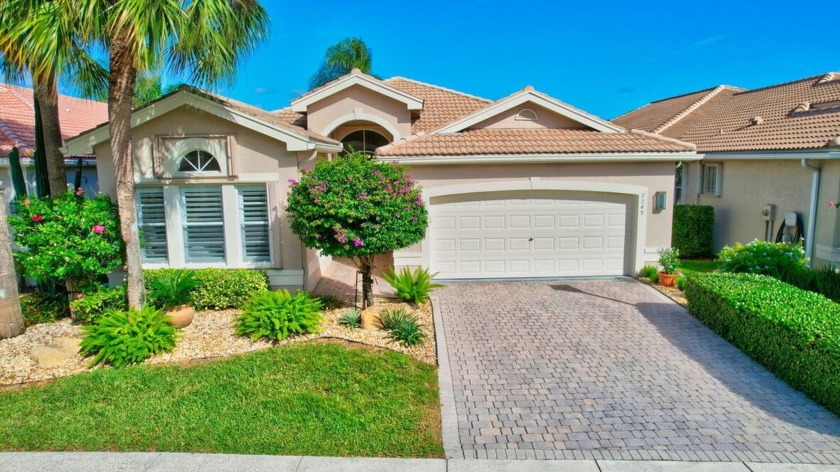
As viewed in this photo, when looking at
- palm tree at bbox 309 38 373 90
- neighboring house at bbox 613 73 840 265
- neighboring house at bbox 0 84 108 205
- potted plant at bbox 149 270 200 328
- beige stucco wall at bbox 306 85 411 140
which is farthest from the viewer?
palm tree at bbox 309 38 373 90

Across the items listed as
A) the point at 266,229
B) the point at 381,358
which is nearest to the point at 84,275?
the point at 266,229

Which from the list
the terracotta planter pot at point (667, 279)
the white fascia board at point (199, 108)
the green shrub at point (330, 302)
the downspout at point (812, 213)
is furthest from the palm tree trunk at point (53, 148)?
the downspout at point (812, 213)

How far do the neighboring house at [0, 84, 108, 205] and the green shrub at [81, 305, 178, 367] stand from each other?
22.8 ft

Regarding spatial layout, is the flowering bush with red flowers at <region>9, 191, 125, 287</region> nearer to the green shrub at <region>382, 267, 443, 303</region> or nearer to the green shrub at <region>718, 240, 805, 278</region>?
the green shrub at <region>382, 267, 443, 303</region>

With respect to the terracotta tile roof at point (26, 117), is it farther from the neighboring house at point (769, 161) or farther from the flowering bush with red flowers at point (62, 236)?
the neighboring house at point (769, 161)

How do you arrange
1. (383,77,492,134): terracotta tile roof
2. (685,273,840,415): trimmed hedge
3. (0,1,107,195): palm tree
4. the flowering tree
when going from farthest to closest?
(383,77,492,134): terracotta tile roof
the flowering tree
(0,1,107,195): palm tree
(685,273,840,415): trimmed hedge

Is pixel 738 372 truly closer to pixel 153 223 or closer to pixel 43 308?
pixel 153 223

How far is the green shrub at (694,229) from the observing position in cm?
1658

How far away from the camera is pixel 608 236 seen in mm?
13312

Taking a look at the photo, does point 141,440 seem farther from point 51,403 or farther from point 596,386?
point 596,386

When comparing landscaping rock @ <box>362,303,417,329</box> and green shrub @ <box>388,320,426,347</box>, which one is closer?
green shrub @ <box>388,320,426,347</box>

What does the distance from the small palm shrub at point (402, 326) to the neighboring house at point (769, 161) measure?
33.9ft

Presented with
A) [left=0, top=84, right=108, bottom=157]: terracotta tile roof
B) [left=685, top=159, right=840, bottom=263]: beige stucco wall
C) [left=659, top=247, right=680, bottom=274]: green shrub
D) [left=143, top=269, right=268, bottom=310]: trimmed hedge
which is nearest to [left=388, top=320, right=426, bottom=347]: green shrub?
[left=143, top=269, right=268, bottom=310]: trimmed hedge

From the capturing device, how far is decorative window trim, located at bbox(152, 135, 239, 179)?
1078cm
